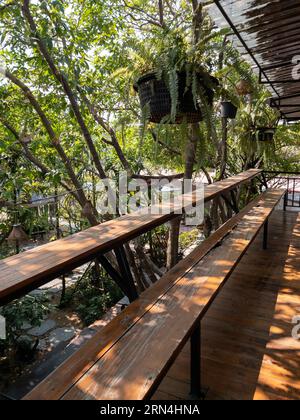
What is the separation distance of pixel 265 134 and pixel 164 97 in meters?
2.51

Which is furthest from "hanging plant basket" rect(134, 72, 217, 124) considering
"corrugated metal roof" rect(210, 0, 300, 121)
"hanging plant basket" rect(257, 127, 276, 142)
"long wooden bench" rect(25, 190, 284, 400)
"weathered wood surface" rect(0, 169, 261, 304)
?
"hanging plant basket" rect(257, 127, 276, 142)

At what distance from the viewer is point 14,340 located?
336 centimetres

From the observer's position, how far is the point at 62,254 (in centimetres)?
112

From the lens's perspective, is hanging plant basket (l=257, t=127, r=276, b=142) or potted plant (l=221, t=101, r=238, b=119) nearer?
potted plant (l=221, t=101, r=238, b=119)

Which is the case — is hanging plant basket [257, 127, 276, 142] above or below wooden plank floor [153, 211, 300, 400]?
above

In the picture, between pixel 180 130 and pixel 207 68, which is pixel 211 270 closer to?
pixel 180 130

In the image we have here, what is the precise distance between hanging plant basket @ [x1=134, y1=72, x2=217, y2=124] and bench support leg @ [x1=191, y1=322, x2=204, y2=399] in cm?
120

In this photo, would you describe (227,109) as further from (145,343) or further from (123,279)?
(145,343)

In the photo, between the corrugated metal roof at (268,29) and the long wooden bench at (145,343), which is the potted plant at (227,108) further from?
the long wooden bench at (145,343)

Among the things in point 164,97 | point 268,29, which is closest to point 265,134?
point 268,29

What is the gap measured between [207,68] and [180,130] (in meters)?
0.40

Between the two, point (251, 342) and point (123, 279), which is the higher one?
point (123, 279)

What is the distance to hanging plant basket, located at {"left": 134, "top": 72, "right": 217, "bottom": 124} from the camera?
6.05ft

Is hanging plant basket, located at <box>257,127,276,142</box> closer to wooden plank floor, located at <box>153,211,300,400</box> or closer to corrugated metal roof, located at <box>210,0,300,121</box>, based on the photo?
corrugated metal roof, located at <box>210,0,300,121</box>
